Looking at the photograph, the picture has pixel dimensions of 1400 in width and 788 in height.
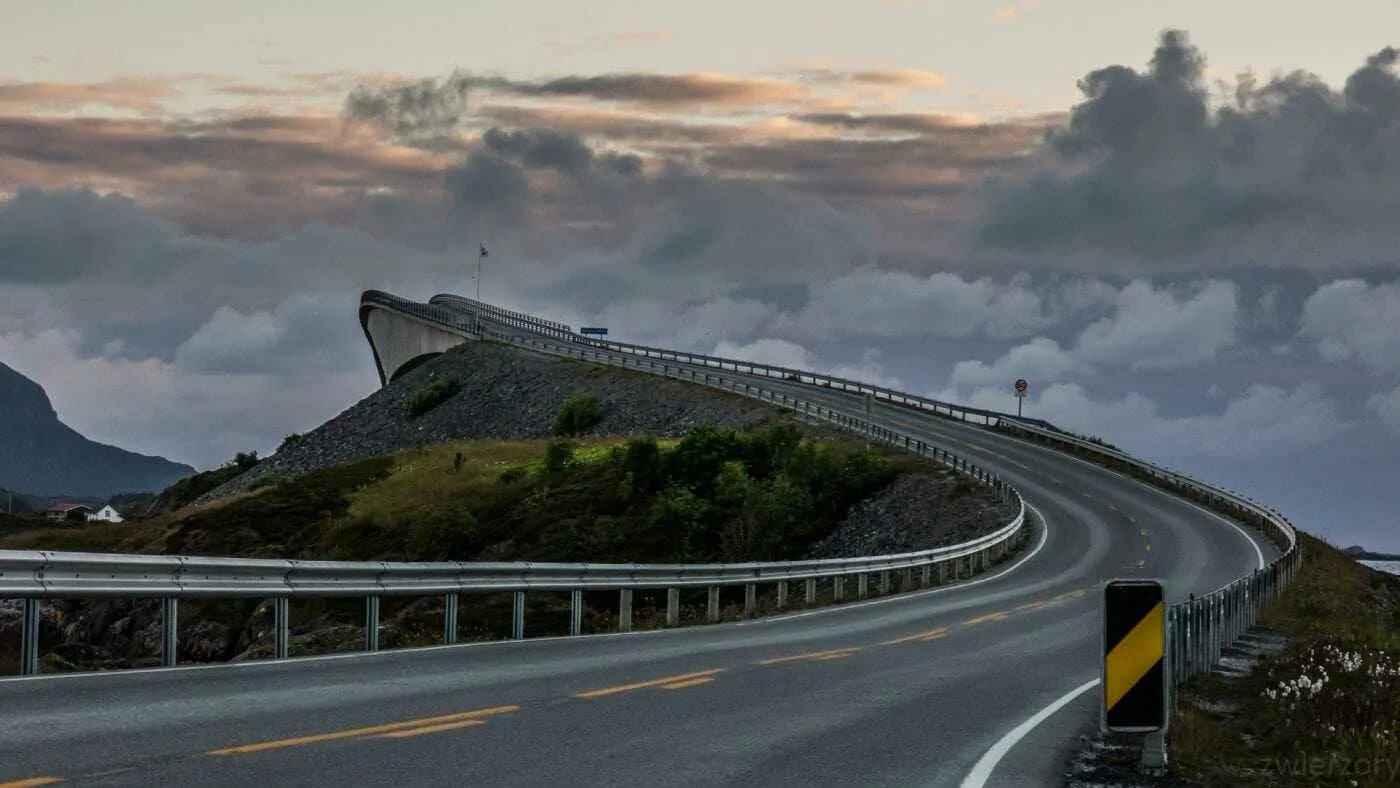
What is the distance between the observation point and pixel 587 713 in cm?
1280

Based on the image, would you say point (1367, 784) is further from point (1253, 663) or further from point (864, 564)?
point (864, 564)

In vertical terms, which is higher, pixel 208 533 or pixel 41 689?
pixel 41 689

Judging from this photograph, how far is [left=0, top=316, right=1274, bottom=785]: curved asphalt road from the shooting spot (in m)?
9.88

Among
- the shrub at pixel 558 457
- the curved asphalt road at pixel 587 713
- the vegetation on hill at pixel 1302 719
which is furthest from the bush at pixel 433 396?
the vegetation on hill at pixel 1302 719

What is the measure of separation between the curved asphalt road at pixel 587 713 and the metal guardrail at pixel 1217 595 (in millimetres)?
1116

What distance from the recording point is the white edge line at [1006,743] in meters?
11.0

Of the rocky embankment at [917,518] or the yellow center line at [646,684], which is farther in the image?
the rocky embankment at [917,518]

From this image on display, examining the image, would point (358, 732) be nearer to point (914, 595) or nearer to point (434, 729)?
point (434, 729)

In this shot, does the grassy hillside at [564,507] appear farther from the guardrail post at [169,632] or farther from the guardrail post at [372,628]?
the guardrail post at [169,632]

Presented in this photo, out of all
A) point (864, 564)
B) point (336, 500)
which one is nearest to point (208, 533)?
point (336, 500)

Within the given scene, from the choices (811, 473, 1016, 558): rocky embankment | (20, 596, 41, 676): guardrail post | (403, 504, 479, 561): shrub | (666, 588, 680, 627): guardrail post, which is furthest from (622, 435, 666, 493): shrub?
(20, 596, 41, 676): guardrail post

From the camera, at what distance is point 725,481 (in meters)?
70.1

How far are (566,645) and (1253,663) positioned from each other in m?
8.35

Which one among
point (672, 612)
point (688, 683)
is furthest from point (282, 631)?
point (672, 612)
